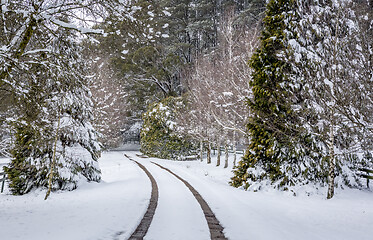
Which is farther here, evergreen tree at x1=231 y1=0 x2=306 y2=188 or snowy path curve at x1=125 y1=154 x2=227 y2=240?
evergreen tree at x1=231 y1=0 x2=306 y2=188

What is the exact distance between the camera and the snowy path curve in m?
4.93

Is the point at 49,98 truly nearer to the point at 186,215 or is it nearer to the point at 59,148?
the point at 59,148

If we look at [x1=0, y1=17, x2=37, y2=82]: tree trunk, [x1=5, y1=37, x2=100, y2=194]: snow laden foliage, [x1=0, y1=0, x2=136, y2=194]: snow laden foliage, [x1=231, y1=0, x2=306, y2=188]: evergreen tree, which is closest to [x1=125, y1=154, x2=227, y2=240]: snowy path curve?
[x1=231, y1=0, x2=306, y2=188]: evergreen tree

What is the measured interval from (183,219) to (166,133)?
2076 cm

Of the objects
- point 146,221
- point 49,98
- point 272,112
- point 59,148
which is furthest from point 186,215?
point 49,98

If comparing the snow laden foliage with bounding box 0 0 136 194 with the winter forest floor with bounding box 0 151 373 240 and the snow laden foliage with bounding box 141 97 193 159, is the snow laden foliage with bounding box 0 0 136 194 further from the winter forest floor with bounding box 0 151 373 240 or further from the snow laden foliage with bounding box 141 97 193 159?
the snow laden foliage with bounding box 141 97 193 159

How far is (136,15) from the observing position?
15.7ft

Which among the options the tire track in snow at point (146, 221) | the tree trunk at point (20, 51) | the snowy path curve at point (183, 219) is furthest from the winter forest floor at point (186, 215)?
the tree trunk at point (20, 51)

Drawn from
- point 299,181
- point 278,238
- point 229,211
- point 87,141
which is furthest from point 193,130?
point 278,238

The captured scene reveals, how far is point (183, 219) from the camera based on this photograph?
593cm

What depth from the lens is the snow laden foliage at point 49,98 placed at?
5.04 metres

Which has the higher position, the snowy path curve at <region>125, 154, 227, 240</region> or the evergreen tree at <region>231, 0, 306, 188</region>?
the evergreen tree at <region>231, 0, 306, 188</region>

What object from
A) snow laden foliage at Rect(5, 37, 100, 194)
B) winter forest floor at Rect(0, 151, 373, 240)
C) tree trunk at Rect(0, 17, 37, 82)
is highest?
tree trunk at Rect(0, 17, 37, 82)

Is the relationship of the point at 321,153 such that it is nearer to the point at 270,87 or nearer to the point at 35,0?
the point at 270,87
